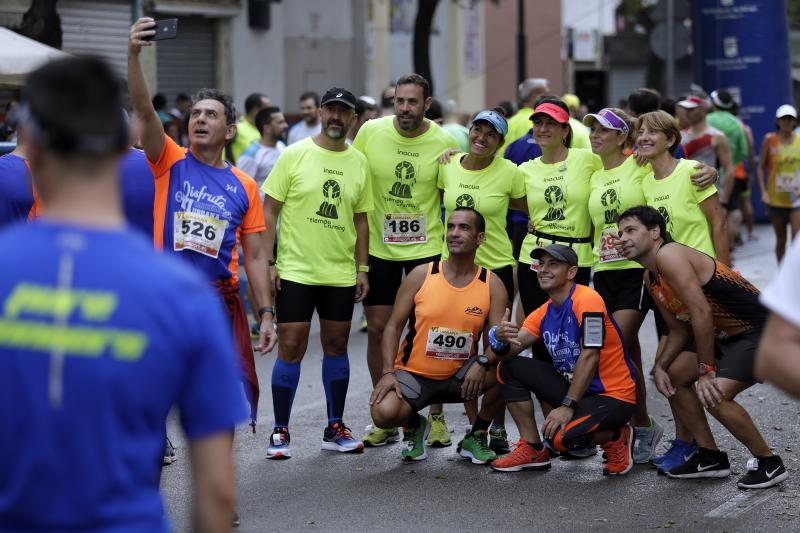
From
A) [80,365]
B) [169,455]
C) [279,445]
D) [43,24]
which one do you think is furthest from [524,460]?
[43,24]

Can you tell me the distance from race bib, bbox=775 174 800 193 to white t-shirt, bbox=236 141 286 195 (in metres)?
5.27

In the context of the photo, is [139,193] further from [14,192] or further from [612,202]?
[612,202]

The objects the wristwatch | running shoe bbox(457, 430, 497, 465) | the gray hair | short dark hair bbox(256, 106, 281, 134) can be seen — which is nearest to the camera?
the wristwatch

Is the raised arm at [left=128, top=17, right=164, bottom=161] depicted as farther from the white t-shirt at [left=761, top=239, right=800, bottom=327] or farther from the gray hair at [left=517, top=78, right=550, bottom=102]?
the gray hair at [left=517, top=78, right=550, bottom=102]

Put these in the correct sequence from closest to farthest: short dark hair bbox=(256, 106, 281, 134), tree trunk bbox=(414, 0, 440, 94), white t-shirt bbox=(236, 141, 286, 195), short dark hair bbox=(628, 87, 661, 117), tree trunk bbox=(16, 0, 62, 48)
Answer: short dark hair bbox=(628, 87, 661, 117)
white t-shirt bbox=(236, 141, 286, 195)
short dark hair bbox=(256, 106, 281, 134)
tree trunk bbox=(16, 0, 62, 48)
tree trunk bbox=(414, 0, 440, 94)

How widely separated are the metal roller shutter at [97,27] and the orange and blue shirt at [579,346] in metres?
15.8

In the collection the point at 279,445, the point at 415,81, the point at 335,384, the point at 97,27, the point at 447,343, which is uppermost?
the point at 97,27

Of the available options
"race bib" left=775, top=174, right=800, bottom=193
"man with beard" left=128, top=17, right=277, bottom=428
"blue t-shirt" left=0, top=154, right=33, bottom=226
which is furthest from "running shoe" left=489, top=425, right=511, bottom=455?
"race bib" left=775, top=174, right=800, bottom=193

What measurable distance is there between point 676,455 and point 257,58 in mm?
20461

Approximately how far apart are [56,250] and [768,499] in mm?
4748

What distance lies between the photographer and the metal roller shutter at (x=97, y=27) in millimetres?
21578

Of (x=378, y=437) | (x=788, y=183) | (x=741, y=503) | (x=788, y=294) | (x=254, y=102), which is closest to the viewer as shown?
(x=788, y=294)

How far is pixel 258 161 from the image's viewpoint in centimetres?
1168

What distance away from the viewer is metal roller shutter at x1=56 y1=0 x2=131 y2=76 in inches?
850
